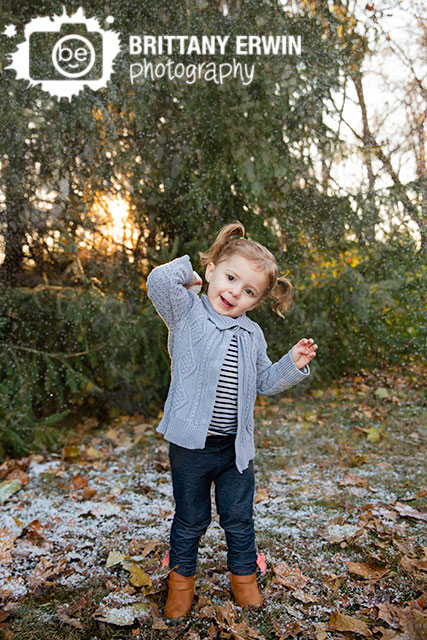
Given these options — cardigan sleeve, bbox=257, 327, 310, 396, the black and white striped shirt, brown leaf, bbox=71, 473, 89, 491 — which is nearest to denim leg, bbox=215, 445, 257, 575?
the black and white striped shirt

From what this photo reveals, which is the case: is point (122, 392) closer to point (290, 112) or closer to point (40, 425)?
point (40, 425)

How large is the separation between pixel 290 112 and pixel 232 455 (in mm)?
3314

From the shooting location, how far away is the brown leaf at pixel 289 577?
208 cm

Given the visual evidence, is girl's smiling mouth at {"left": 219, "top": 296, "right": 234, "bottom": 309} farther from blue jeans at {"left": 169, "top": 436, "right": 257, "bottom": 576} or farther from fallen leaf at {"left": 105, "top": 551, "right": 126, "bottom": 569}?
fallen leaf at {"left": 105, "top": 551, "right": 126, "bottom": 569}

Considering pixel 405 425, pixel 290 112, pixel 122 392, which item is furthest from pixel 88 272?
pixel 405 425

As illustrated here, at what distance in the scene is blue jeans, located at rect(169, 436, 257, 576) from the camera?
1869mm

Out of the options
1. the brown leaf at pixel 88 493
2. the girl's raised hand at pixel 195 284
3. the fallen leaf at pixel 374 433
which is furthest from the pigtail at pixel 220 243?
the fallen leaf at pixel 374 433

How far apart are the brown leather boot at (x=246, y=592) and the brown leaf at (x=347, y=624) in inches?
10.3

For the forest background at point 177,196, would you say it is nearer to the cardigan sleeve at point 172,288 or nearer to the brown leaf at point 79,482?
the brown leaf at point 79,482

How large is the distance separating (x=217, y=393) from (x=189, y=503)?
40cm

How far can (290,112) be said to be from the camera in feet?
14.3

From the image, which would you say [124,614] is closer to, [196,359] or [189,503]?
[189,503]

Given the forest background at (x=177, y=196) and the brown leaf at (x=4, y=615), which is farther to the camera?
the forest background at (x=177, y=196)

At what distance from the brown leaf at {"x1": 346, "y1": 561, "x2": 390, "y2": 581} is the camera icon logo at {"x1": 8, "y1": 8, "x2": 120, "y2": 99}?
3.62 meters
